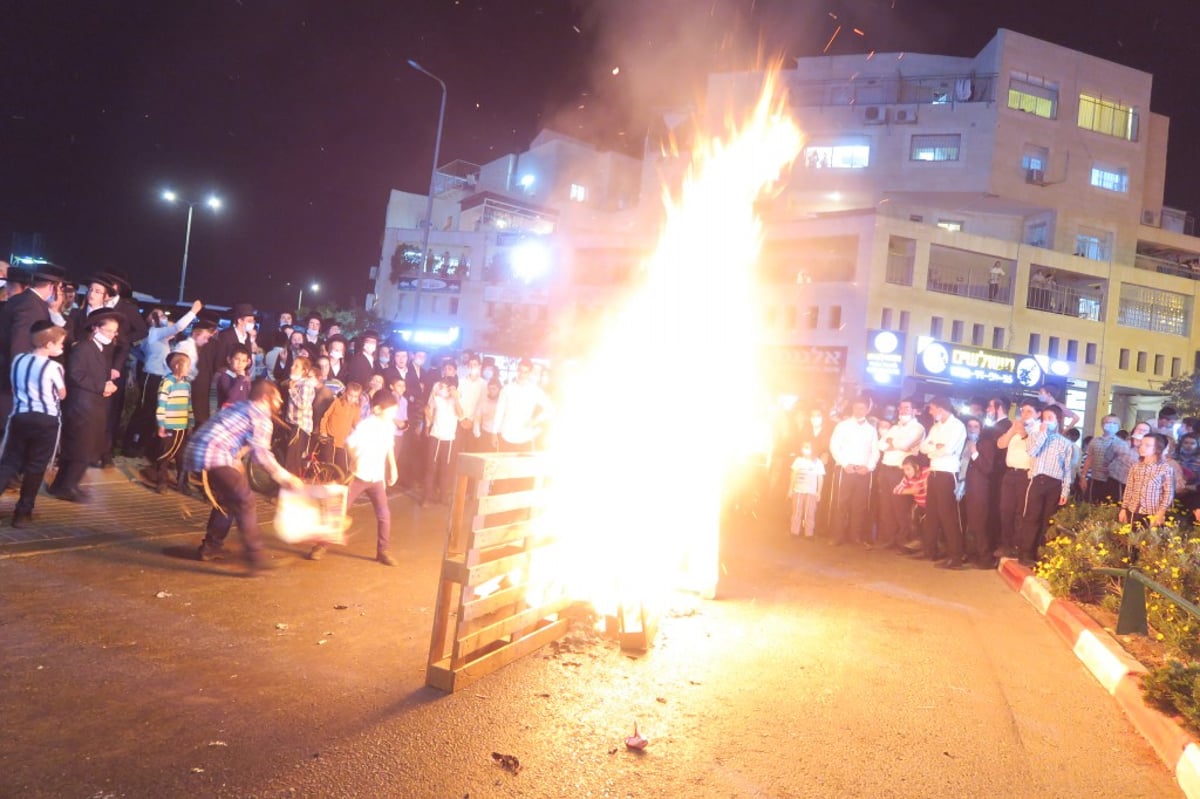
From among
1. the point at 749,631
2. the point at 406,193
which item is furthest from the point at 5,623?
the point at 406,193

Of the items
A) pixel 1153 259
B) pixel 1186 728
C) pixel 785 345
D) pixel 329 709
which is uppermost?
pixel 1153 259

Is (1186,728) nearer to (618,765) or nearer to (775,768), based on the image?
(775,768)

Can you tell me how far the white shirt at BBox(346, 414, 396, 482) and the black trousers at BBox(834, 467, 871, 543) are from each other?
6.89 meters

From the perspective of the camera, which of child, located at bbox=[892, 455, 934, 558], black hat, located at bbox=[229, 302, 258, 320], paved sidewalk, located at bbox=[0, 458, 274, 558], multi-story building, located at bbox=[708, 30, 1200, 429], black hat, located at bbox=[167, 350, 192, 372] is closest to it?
paved sidewalk, located at bbox=[0, 458, 274, 558]

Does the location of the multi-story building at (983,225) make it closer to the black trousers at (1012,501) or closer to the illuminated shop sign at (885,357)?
the illuminated shop sign at (885,357)

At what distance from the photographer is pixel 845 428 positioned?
11312 millimetres

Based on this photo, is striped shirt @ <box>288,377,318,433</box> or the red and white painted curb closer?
the red and white painted curb

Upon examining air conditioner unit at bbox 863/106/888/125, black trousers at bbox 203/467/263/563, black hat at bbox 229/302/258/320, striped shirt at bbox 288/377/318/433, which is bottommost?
black trousers at bbox 203/467/263/563

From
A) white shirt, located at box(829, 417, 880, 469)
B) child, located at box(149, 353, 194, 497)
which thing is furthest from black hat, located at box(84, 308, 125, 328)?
white shirt, located at box(829, 417, 880, 469)

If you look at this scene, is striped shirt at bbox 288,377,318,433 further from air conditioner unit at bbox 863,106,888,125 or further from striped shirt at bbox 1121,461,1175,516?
air conditioner unit at bbox 863,106,888,125

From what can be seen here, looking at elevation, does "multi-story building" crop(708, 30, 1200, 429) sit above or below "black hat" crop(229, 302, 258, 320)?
above

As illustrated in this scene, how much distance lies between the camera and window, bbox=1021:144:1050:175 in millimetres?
36562

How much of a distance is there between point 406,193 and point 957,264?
3989cm

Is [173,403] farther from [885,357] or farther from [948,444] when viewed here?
[885,357]
